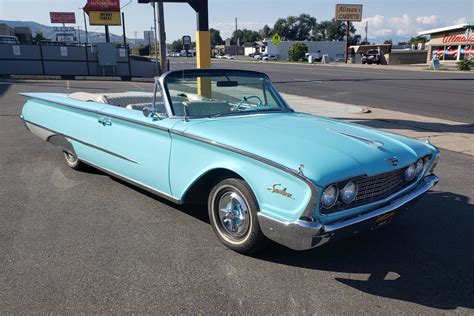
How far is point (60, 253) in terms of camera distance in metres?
3.58

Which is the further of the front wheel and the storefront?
the storefront

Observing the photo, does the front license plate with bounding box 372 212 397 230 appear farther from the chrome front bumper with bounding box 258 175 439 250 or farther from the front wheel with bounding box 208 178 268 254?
the front wheel with bounding box 208 178 268 254

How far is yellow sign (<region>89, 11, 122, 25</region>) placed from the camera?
35.1m

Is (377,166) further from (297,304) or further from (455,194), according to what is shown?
(455,194)

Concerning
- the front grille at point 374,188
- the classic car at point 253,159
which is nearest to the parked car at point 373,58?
the classic car at point 253,159

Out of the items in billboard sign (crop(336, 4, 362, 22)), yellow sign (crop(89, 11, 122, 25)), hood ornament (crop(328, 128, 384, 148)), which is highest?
billboard sign (crop(336, 4, 362, 22))

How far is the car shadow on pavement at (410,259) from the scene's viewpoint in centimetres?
308

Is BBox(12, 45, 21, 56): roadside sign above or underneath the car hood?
above

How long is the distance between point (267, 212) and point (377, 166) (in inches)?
35.1

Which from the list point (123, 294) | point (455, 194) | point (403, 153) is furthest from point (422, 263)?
point (123, 294)

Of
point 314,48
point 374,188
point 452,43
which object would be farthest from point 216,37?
point 374,188

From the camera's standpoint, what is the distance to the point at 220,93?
4672mm

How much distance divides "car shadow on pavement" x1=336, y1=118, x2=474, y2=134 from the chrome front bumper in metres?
6.77

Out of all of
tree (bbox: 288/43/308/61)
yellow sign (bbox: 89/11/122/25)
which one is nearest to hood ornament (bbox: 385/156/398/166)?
yellow sign (bbox: 89/11/122/25)
